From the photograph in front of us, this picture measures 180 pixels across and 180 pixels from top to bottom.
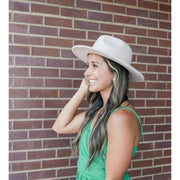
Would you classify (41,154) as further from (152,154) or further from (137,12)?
(137,12)

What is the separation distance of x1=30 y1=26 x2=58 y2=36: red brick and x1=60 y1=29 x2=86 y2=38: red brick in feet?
0.26

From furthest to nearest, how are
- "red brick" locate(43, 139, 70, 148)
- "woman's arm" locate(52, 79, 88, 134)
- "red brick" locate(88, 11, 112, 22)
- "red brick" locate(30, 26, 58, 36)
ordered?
"red brick" locate(88, 11, 112, 22) < "red brick" locate(43, 139, 70, 148) < "red brick" locate(30, 26, 58, 36) < "woman's arm" locate(52, 79, 88, 134)

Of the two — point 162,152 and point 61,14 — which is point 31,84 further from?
point 162,152

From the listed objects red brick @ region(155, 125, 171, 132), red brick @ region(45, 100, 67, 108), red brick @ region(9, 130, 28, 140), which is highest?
red brick @ region(45, 100, 67, 108)

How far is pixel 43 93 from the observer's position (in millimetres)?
2395

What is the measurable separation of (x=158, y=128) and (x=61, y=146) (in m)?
1.34

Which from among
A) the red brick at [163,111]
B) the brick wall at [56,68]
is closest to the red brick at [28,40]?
A: the brick wall at [56,68]

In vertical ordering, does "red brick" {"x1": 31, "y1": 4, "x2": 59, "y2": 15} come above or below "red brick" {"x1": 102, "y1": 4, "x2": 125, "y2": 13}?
below

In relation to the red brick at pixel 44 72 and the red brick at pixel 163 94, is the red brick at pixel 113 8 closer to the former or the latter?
the red brick at pixel 44 72

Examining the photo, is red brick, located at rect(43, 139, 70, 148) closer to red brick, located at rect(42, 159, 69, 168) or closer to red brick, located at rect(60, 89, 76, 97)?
red brick, located at rect(42, 159, 69, 168)

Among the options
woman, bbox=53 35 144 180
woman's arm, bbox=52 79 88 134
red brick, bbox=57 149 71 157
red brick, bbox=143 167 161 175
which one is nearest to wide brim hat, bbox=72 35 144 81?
woman, bbox=53 35 144 180

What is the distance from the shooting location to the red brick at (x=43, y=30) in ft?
7.66

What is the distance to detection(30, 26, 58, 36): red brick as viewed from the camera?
233 cm

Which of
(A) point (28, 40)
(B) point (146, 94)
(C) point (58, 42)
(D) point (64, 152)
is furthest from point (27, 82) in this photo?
(B) point (146, 94)
